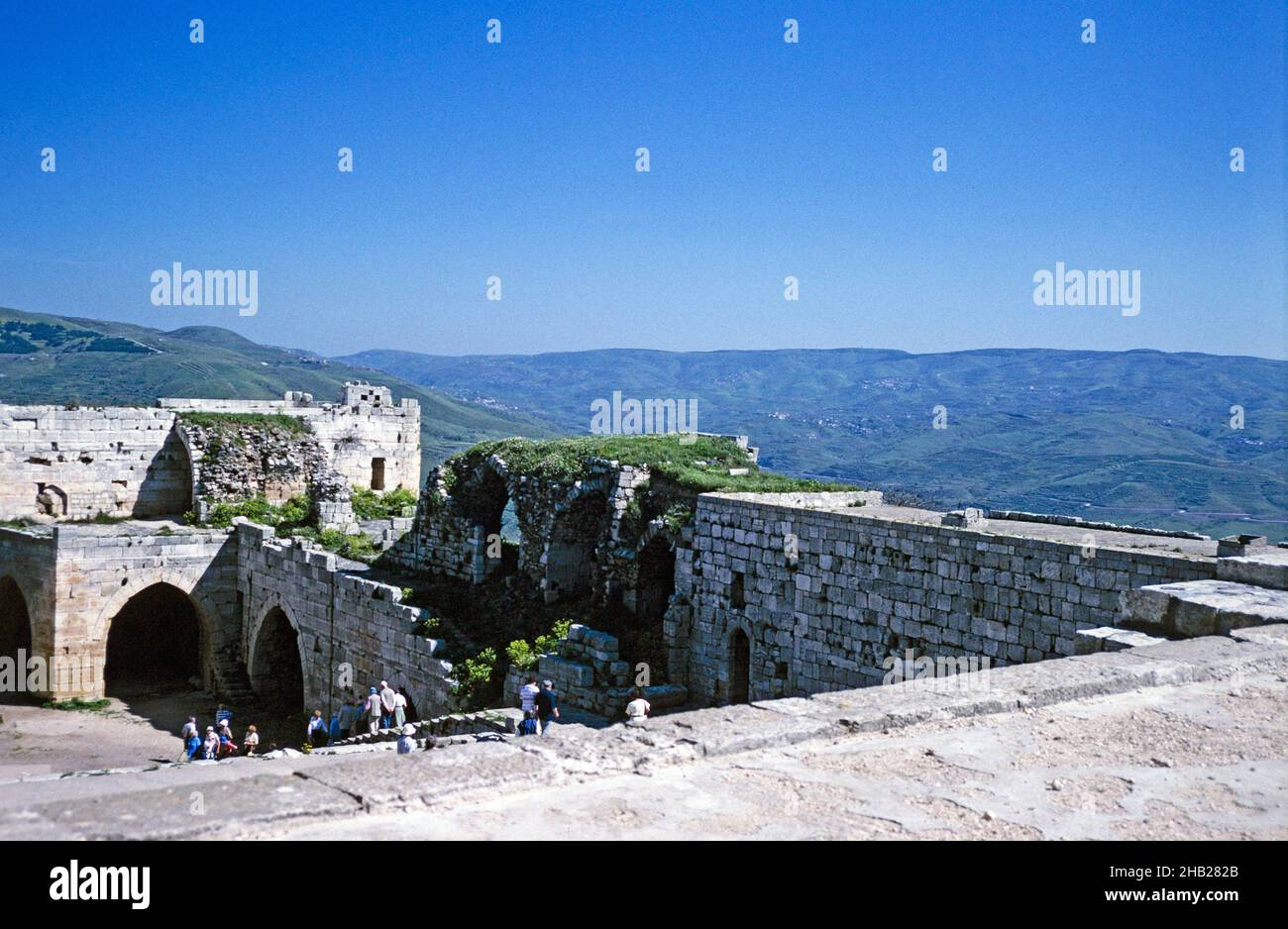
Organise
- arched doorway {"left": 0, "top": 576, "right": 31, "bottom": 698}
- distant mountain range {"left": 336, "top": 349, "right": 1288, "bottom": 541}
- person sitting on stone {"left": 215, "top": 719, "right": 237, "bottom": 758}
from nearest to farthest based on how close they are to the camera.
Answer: person sitting on stone {"left": 215, "top": 719, "right": 237, "bottom": 758} → arched doorway {"left": 0, "top": 576, "right": 31, "bottom": 698} → distant mountain range {"left": 336, "top": 349, "right": 1288, "bottom": 541}

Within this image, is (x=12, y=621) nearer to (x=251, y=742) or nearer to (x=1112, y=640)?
(x=251, y=742)

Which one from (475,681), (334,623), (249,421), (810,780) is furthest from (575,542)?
(810,780)

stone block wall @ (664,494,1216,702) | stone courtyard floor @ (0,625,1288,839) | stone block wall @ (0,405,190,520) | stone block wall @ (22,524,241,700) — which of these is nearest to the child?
stone block wall @ (664,494,1216,702)

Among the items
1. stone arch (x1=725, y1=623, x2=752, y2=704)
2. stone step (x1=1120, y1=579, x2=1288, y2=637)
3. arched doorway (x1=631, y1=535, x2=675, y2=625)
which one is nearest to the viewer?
stone step (x1=1120, y1=579, x2=1288, y2=637)

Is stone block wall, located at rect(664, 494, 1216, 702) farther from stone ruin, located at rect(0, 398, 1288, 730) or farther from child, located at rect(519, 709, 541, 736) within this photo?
child, located at rect(519, 709, 541, 736)

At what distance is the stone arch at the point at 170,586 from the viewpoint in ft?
84.5

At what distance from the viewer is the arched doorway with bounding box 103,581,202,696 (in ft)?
94.6

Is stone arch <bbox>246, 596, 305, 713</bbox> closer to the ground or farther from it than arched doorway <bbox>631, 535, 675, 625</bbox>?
closer to the ground

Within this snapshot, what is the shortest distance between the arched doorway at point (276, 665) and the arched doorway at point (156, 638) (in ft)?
10.6

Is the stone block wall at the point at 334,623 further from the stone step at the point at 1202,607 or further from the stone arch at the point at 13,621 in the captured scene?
the stone step at the point at 1202,607

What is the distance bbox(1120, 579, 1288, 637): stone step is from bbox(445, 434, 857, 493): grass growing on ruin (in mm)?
8097

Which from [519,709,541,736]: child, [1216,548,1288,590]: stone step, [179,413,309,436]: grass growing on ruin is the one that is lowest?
[519,709,541,736]: child

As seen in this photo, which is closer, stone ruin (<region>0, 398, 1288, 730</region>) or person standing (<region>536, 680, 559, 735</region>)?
stone ruin (<region>0, 398, 1288, 730</region>)

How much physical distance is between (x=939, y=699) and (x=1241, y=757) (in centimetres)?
165
